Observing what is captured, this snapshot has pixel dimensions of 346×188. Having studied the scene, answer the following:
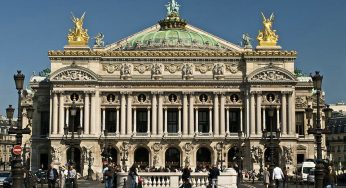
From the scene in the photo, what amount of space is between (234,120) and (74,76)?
24949 mm

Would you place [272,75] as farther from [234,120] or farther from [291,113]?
[234,120]

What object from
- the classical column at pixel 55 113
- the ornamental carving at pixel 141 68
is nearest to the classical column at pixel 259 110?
the ornamental carving at pixel 141 68

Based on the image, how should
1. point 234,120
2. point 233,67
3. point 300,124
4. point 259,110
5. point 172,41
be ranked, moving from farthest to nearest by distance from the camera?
point 172,41
point 300,124
point 233,67
point 234,120
point 259,110

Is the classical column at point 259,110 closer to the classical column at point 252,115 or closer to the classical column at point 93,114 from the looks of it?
the classical column at point 252,115

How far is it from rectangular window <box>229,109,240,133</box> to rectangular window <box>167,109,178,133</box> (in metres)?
8.19

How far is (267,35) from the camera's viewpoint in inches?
4245

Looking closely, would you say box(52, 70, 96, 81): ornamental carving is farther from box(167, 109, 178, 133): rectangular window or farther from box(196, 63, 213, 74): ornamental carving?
box(196, 63, 213, 74): ornamental carving

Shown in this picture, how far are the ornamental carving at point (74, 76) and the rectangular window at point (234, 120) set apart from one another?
2142 centimetres

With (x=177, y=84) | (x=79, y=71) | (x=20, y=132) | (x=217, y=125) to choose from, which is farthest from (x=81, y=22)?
(x=20, y=132)

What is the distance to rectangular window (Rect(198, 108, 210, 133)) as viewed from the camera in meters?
106

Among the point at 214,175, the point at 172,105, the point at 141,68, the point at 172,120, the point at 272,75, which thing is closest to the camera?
the point at 214,175

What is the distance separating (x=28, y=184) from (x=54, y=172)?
2.43m

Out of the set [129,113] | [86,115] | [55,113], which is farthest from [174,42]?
[55,113]

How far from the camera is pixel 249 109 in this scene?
10412 cm
